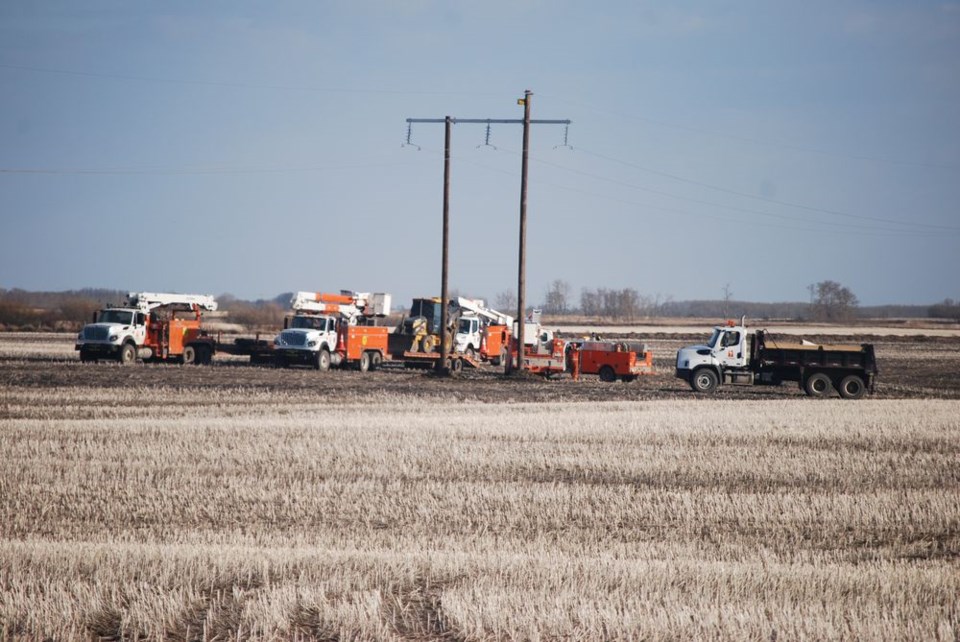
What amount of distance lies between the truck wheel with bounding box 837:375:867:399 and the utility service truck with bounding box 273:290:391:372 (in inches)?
779

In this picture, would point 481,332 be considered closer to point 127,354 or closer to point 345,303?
point 345,303

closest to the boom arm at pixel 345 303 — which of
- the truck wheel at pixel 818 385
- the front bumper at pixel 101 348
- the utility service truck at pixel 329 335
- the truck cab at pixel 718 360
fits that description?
the utility service truck at pixel 329 335

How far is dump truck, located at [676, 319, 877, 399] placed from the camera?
115 ft

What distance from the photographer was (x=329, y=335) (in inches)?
1779

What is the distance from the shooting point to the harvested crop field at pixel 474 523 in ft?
26.5

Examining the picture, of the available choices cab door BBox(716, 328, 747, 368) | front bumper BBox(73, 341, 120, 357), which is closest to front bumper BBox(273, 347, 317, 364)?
front bumper BBox(73, 341, 120, 357)

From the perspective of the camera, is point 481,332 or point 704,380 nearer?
point 704,380

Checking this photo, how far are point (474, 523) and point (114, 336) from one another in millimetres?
33820

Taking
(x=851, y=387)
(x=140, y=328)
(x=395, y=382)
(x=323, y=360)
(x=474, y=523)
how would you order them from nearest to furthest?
1. (x=474, y=523)
2. (x=851, y=387)
3. (x=395, y=382)
4. (x=140, y=328)
5. (x=323, y=360)

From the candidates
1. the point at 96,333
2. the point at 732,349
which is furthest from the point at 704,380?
the point at 96,333

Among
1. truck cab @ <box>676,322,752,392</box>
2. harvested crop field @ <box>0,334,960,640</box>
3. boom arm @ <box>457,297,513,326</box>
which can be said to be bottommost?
harvested crop field @ <box>0,334,960,640</box>

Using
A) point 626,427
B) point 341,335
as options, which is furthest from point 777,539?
point 341,335

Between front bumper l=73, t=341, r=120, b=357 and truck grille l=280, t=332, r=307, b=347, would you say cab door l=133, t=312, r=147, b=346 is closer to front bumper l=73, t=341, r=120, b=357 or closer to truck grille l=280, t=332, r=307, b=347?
front bumper l=73, t=341, r=120, b=357

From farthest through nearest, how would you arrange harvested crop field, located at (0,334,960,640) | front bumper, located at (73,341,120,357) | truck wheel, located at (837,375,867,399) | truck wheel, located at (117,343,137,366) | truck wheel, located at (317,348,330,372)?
truck wheel, located at (317,348,330,372) < truck wheel, located at (117,343,137,366) < front bumper, located at (73,341,120,357) < truck wheel, located at (837,375,867,399) < harvested crop field, located at (0,334,960,640)
